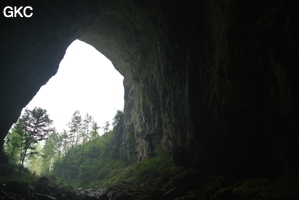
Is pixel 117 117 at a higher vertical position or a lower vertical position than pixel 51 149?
higher

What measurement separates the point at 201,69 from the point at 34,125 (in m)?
24.4

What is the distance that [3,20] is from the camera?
12.8 meters

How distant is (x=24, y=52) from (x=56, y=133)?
40.5 meters

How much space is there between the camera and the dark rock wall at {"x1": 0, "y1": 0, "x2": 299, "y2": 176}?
7.75 m

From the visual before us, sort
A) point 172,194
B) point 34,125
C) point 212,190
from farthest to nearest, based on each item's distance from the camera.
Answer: point 34,125
point 172,194
point 212,190

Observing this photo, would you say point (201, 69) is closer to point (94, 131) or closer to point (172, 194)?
point (172, 194)

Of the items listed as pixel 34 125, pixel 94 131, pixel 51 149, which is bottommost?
pixel 34 125

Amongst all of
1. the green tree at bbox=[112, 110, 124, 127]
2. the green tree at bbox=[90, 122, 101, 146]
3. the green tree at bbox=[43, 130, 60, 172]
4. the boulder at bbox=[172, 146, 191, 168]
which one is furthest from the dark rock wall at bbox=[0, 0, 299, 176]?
the green tree at bbox=[43, 130, 60, 172]

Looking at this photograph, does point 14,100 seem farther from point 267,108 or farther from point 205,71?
point 267,108

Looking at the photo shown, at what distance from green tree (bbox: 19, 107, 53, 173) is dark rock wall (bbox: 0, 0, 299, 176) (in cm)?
859

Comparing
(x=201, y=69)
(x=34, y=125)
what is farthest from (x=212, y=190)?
(x=34, y=125)

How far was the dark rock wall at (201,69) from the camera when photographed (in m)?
7.75

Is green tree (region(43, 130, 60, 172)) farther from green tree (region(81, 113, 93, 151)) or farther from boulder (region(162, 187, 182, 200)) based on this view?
boulder (region(162, 187, 182, 200))

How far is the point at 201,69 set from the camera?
12930 mm
